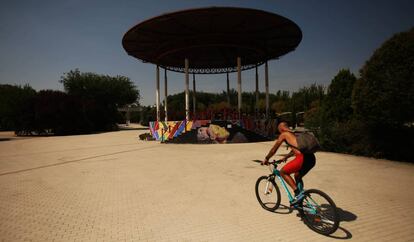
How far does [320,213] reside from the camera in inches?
169

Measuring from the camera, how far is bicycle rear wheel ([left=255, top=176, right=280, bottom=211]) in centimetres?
531

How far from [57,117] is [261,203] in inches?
1582

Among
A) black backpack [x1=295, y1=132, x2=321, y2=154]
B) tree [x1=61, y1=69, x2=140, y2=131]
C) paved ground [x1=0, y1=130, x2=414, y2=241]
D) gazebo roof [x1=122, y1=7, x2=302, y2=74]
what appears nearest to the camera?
black backpack [x1=295, y1=132, x2=321, y2=154]

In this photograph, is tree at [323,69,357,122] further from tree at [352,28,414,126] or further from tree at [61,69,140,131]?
tree at [61,69,140,131]

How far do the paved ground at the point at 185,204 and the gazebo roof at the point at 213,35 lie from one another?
427 inches

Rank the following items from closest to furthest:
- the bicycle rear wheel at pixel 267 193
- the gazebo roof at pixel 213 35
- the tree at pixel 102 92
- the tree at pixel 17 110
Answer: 1. the bicycle rear wheel at pixel 267 193
2. the gazebo roof at pixel 213 35
3. the tree at pixel 17 110
4. the tree at pixel 102 92

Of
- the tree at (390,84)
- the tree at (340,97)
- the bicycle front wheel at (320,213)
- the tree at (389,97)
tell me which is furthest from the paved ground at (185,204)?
the tree at (340,97)

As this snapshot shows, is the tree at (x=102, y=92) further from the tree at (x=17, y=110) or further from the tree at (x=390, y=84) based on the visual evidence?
the tree at (x=390, y=84)

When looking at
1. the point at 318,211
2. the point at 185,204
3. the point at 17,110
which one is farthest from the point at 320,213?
the point at 17,110

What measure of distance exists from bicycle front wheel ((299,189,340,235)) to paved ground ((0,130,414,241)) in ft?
0.59

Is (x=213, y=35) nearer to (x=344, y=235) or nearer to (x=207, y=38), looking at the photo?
(x=207, y=38)

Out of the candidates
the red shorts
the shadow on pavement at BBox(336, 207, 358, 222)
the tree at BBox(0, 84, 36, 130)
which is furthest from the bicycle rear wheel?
the tree at BBox(0, 84, 36, 130)

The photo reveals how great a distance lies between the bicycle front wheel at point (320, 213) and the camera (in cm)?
407

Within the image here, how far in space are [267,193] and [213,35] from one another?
16940mm
